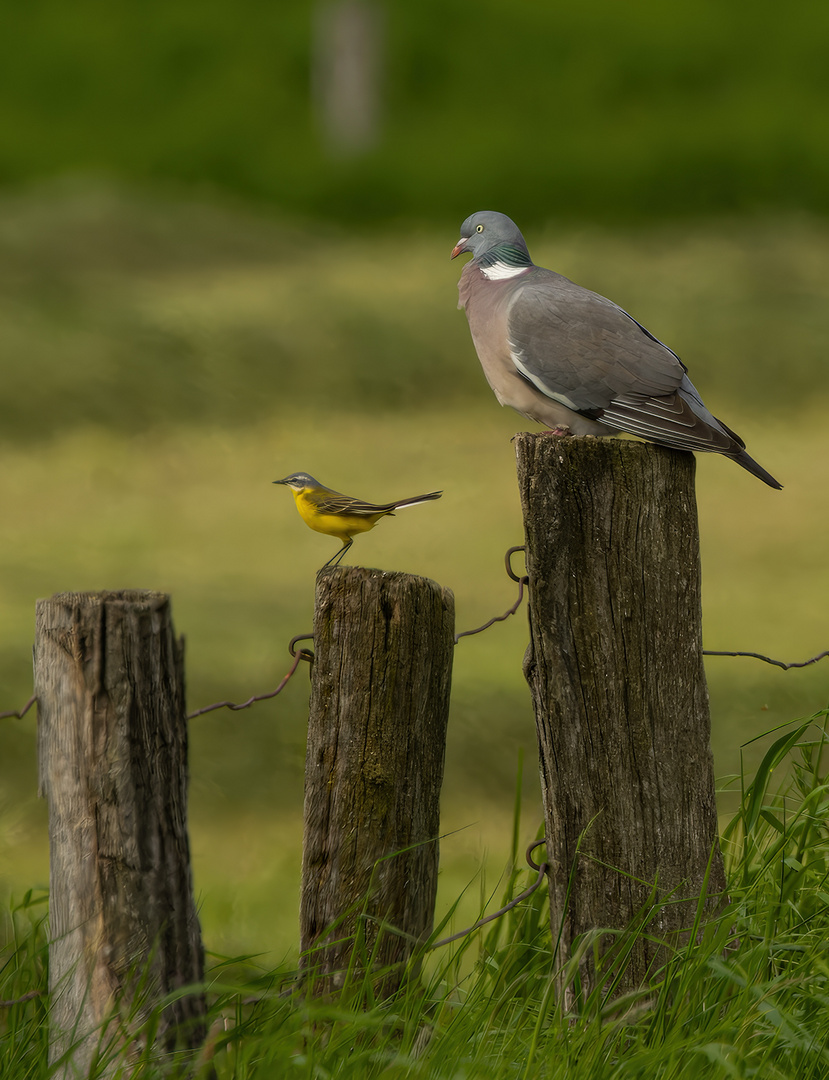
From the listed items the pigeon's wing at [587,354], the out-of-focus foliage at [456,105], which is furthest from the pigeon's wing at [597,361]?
the out-of-focus foliage at [456,105]

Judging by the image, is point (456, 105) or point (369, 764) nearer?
point (369, 764)

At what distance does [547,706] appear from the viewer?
8.40 feet

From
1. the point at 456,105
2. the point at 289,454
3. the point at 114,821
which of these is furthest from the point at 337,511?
the point at 456,105

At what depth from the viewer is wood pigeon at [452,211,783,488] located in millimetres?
3029

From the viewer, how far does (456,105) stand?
1338 cm

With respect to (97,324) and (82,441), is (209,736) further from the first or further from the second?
(97,324)

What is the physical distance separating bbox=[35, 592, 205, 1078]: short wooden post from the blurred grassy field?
4.03 ft

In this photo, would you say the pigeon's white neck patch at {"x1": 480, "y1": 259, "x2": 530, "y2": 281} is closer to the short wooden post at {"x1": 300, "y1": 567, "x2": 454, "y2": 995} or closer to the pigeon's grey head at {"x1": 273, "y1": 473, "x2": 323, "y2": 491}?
the pigeon's grey head at {"x1": 273, "y1": 473, "x2": 323, "y2": 491}

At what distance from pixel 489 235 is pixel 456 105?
34.6 ft

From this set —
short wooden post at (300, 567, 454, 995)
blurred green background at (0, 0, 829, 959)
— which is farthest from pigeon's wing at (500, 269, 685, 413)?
blurred green background at (0, 0, 829, 959)

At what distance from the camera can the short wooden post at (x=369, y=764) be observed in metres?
2.49

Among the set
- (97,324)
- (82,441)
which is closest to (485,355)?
(82,441)

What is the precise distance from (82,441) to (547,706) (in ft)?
22.9

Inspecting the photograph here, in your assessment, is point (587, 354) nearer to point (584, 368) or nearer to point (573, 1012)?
point (584, 368)
